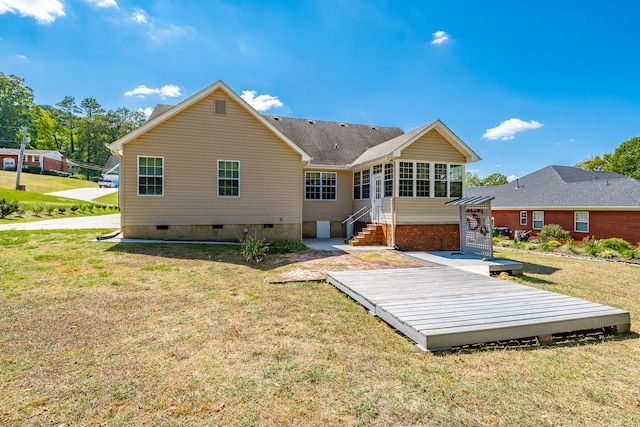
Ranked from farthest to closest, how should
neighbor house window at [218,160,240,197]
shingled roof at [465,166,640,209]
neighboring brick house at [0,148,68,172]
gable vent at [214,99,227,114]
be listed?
neighboring brick house at [0,148,68,172]
shingled roof at [465,166,640,209]
neighbor house window at [218,160,240,197]
gable vent at [214,99,227,114]

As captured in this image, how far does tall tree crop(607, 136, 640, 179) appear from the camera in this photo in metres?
43.9

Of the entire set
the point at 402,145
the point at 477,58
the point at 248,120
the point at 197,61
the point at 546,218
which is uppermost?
the point at 477,58

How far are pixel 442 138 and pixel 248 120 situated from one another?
852 cm

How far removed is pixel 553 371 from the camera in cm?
351

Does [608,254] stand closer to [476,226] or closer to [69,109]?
[476,226]

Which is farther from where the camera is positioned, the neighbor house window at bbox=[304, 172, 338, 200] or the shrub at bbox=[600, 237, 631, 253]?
the neighbor house window at bbox=[304, 172, 338, 200]

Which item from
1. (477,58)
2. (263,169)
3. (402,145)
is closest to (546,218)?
(477,58)

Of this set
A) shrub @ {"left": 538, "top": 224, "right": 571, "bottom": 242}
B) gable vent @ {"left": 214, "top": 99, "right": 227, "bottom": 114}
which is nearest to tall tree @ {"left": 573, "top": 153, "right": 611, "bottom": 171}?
shrub @ {"left": 538, "top": 224, "right": 571, "bottom": 242}

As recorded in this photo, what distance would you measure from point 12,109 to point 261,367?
276 feet

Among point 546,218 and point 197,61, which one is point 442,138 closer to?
point 197,61

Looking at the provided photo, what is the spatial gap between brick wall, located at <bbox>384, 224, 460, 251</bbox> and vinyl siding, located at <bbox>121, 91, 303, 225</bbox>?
451 cm

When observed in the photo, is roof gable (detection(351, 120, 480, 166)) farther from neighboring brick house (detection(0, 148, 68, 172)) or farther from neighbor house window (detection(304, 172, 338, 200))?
neighboring brick house (detection(0, 148, 68, 172))

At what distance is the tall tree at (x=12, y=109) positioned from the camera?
58.2m

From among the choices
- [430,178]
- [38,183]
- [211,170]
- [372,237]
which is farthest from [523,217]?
[38,183]
